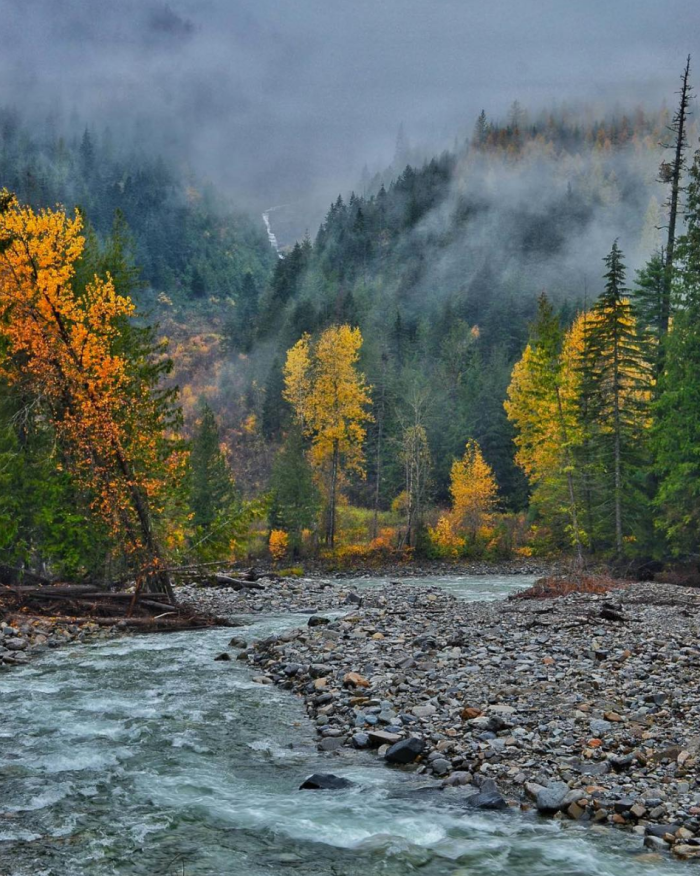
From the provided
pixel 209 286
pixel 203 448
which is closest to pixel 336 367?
pixel 203 448

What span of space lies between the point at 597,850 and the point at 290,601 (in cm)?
1905

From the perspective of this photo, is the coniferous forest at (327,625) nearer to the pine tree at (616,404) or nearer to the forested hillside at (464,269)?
the pine tree at (616,404)

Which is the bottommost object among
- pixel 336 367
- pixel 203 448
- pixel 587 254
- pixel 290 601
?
pixel 290 601

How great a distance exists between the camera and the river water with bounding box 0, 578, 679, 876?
6.44m

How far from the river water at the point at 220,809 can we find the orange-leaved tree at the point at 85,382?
7.67m

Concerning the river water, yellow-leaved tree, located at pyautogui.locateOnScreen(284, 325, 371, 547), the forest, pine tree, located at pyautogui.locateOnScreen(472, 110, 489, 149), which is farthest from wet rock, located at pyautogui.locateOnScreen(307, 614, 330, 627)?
pine tree, located at pyautogui.locateOnScreen(472, 110, 489, 149)

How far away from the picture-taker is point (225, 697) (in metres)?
11.9

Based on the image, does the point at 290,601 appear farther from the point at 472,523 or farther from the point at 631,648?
the point at 472,523

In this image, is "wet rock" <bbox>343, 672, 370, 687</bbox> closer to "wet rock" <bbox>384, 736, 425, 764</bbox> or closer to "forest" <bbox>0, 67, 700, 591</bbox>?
"wet rock" <bbox>384, 736, 425, 764</bbox>

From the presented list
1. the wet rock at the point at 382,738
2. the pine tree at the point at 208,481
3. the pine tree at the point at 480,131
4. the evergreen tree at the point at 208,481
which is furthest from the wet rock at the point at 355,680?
the pine tree at the point at 480,131

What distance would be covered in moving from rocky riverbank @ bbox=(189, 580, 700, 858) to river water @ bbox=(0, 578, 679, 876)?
42 centimetres

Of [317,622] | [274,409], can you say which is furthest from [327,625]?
[274,409]

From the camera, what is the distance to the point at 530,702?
10.2m

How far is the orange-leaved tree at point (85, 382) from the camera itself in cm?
1766
